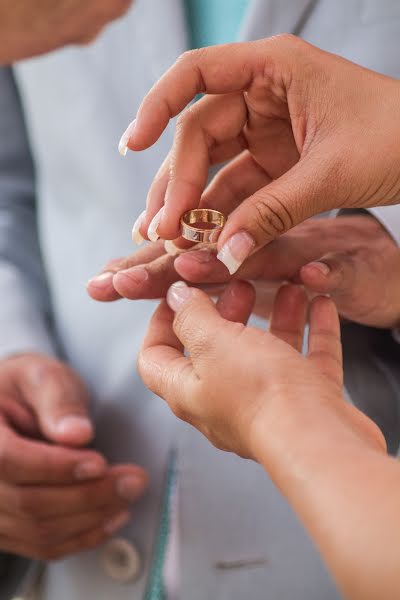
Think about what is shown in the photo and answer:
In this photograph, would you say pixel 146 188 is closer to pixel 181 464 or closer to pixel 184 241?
pixel 184 241

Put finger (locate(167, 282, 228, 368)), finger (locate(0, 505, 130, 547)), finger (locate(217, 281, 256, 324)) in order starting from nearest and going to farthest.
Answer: finger (locate(167, 282, 228, 368))
finger (locate(217, 281, 256, 324))
finger (locate(0, 505, 130, 547))

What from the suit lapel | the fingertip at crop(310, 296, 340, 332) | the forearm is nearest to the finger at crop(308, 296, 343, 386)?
the fingertip at crop(310, 296, 340, 332)

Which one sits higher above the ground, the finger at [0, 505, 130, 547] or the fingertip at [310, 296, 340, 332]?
the fingertip at [310, 296, 340, 332]

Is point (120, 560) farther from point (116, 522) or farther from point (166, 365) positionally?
point (166, 365)

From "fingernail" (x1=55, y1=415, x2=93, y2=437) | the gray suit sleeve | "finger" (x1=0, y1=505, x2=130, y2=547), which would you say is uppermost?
the gray suit sleeve

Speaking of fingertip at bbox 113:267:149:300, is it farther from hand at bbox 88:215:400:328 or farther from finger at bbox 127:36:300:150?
finger at bbox 127:36:300:150

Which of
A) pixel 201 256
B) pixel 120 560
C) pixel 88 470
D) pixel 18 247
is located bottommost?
pixel 120 560

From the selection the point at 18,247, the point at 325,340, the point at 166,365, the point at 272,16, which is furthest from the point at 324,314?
the point at 18,247
